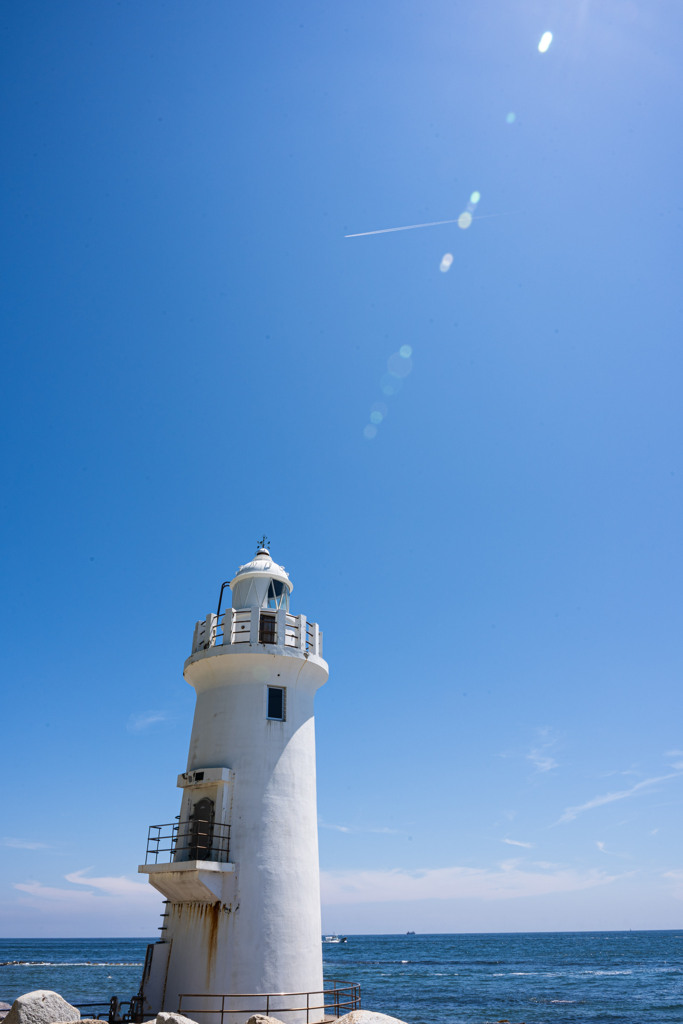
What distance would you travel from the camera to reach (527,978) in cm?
6066

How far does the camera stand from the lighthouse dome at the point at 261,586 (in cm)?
1941

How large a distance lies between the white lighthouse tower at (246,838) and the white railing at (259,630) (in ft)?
0.09

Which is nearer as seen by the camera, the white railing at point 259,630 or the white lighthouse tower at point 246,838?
the white lighthouse tower at point 246,838

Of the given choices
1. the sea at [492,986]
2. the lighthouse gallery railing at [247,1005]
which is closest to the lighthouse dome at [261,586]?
the lighthouse gallery railing at [247,1005]

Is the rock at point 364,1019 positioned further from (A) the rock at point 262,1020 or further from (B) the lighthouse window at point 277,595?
(B) the lighthouse window at point 277,595

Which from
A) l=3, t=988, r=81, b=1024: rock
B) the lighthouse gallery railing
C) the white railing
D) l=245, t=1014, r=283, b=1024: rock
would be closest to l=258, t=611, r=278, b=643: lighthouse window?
the white railing

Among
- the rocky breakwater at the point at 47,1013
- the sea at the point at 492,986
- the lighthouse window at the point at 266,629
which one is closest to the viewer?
the rocky breakwater at the point at 47,1013

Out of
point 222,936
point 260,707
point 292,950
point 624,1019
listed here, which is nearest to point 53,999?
point 222,936

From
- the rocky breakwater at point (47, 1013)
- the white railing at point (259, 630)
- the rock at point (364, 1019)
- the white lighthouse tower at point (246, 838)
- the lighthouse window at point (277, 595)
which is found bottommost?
the rock at point (364, 1019)

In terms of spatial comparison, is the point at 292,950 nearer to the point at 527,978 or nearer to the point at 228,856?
the point at 228,856

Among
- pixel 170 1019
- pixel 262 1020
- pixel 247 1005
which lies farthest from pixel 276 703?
pixel 170 1019

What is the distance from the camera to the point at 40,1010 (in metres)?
14.4

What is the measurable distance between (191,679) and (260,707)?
249 cm

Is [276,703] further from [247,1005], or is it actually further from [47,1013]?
[47,1013]
